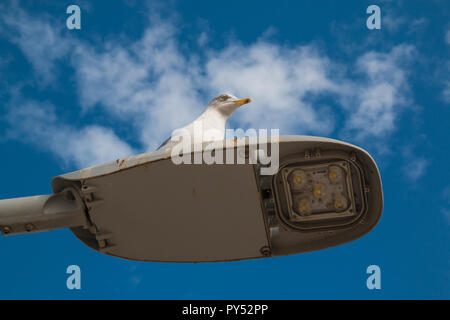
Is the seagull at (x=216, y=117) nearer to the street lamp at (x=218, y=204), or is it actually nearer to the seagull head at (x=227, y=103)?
the seagull head at (x=227, y=103)

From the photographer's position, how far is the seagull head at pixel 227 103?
10391mm

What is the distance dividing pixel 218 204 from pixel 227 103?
4905 millimetres

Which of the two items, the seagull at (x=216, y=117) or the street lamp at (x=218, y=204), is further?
the seagull at (x=216, y=117)

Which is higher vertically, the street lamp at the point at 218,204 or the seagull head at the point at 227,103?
the seagull head at the point at 227,103

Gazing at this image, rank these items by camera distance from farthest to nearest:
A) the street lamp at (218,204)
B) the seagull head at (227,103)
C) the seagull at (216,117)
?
the seagull head at (227,103), the seagull at (216,117), the street lamp at (218,204)

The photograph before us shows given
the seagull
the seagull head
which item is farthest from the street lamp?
the seagull head

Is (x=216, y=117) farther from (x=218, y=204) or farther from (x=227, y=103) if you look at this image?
(x=218, y=204)

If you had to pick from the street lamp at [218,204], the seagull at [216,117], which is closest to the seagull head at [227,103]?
the seagull at [216,117]

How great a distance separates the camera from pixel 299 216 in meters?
6.10

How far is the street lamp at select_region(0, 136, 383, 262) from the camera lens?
18.7 feet

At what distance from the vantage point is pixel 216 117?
32.8 ft

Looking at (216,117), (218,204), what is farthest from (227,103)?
(218,204)

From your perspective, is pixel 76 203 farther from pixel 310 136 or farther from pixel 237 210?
pixel 310 136

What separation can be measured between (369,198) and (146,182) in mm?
2717
